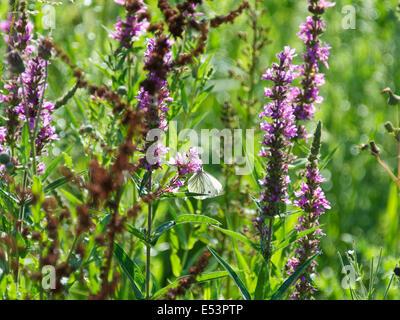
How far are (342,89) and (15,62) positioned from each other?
3.47 metres

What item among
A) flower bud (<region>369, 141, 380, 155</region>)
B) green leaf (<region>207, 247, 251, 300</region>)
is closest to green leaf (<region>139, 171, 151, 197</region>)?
green leaf (<region>207, 247, 251, 300</region>)

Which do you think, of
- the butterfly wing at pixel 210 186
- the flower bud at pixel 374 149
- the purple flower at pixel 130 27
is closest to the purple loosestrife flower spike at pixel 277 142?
the butterfly wing at pixel 210 186

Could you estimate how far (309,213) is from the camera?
6.61ft

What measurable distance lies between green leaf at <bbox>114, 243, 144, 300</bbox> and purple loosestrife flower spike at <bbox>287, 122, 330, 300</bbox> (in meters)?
0.62

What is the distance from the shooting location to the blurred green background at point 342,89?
360cm

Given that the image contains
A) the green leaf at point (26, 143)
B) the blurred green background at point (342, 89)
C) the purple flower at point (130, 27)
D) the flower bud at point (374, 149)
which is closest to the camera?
the green leaf at point (26, 143)

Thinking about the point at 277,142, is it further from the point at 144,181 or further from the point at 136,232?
the point at 136,232

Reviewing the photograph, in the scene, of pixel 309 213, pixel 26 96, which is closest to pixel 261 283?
pixel 309 213

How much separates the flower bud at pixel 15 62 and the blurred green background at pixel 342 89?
1.44m

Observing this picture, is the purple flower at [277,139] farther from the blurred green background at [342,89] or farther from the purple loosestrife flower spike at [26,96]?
the blurred green background at [342,89]

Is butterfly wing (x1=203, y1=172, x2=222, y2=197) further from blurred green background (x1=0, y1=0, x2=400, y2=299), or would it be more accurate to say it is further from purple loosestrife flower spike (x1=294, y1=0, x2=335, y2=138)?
blurred green background (x1=0, y1=0, x2=400, y2=299)
